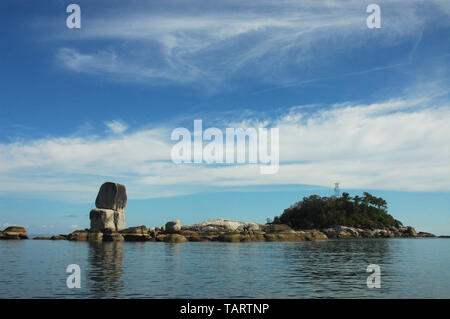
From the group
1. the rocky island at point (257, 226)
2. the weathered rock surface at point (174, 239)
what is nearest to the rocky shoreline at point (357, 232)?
the rocky island at point (257, 226)

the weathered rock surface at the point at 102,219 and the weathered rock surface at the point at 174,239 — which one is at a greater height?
the weathered rock surface at the point at 102,219

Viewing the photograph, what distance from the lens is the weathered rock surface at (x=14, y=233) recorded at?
419ft

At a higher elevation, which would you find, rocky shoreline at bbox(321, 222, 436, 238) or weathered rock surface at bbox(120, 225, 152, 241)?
weathered rock surface at bbox(120, 225, 152, 241)

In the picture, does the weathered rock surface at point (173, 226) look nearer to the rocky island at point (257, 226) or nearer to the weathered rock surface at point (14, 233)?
the rocky island at point (257, 226)

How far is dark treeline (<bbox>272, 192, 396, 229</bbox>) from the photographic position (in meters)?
179

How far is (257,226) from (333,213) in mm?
42757

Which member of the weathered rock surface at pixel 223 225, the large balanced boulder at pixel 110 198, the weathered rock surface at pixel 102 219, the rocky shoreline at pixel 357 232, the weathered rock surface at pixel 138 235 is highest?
the large balanced boulder at pixel 110 198

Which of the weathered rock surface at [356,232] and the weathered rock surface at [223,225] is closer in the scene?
the weathered rock surface at [223,225]

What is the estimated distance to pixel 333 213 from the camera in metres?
180

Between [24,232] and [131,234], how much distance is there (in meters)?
45.8

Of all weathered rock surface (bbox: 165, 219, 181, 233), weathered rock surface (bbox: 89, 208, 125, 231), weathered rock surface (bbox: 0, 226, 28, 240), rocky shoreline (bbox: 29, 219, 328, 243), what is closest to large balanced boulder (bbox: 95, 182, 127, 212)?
weathered rock surface (bbox: 89, 208, 125, 231)

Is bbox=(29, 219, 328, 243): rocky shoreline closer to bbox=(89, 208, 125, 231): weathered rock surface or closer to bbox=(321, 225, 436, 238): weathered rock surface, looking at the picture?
bbox=(89, 208, 125, 231): weathered rock surface

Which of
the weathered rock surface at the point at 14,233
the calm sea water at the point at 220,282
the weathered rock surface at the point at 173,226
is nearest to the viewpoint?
the calm sea water at the point at 220,282
